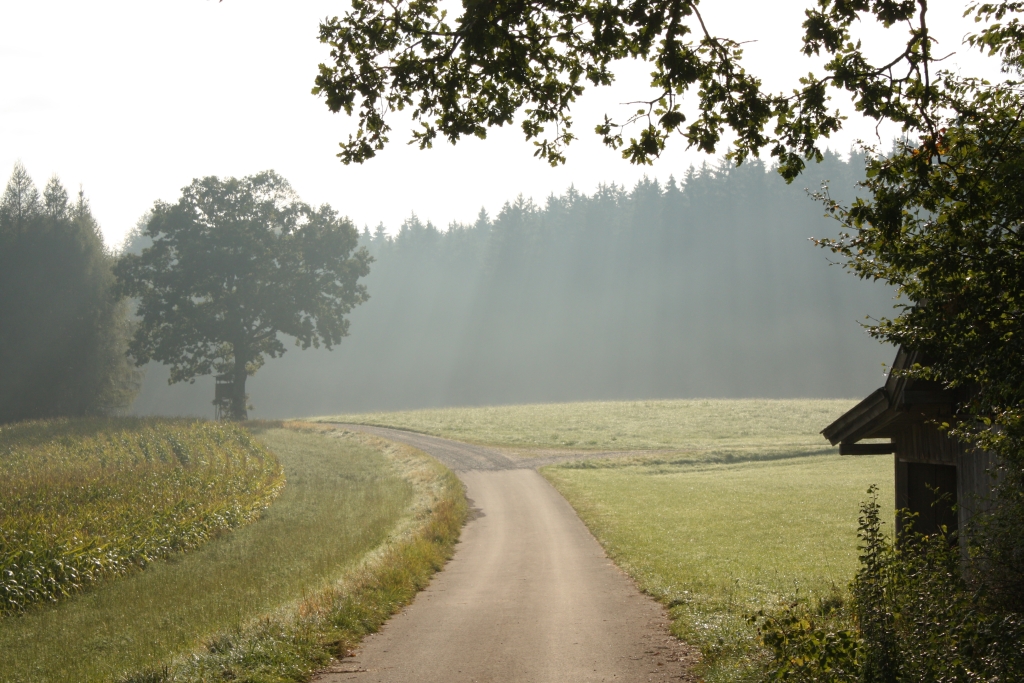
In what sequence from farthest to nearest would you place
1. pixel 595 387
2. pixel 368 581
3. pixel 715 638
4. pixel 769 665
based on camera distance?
1. pixel 595 387
2. pixel 368 581
3. pixel 715 638
4. pixel 769 665

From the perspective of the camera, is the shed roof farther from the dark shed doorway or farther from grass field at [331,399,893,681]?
grass field at [331,399,893,681]

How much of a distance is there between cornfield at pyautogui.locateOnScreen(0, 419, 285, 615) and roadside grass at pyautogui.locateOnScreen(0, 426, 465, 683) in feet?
2.38

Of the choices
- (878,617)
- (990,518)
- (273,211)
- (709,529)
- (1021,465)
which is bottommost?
(709,529)

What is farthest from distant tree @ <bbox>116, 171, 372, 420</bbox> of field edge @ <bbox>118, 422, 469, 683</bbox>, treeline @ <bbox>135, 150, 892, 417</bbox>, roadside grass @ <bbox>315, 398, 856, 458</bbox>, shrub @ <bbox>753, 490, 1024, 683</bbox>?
shrub @ <bbox>753, 490, 1024, 683</bbox>

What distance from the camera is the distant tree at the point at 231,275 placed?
5591cm

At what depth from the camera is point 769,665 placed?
780 cm

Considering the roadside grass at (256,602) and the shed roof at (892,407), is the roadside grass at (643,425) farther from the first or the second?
the shed roof at (892,407)

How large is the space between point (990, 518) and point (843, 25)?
4800 millimetres

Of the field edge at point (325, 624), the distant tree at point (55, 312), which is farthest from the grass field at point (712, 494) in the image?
the distant tree at point (55, 312)

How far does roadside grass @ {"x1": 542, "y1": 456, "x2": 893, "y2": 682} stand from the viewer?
11516mm

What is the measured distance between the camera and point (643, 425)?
56.8 meters

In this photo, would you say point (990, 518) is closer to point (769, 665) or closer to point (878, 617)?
point (878, 617)

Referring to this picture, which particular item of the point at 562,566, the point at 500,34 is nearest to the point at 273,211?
the point at 562,566

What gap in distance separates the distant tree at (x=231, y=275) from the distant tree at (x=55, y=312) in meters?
2.95
